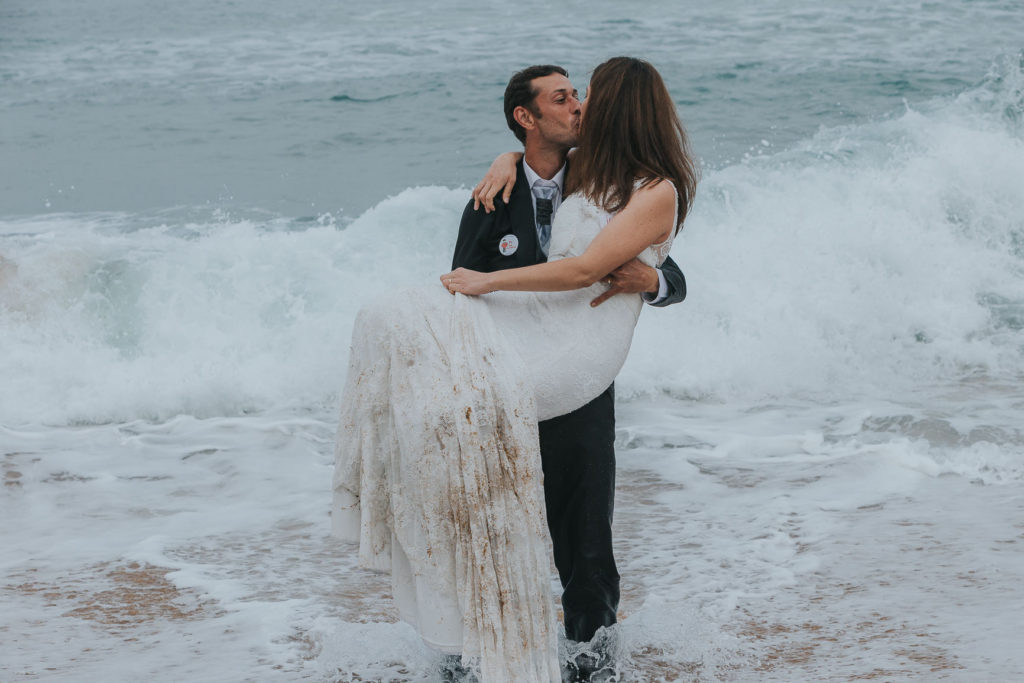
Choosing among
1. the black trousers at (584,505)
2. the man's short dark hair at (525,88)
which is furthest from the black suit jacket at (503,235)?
the black trousers at (584,505)

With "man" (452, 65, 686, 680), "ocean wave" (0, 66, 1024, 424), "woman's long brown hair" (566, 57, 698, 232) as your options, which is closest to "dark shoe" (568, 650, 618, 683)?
"man" (452, 65, 686, 680)

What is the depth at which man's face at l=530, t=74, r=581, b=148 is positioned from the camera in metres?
3.02

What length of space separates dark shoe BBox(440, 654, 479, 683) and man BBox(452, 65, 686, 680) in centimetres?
47

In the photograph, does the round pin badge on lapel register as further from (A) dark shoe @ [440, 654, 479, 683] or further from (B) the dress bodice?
(A) dark shoe @ [440, 654, 479, 683]

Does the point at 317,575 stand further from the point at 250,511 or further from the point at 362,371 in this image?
the point at 362,371

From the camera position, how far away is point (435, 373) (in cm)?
279

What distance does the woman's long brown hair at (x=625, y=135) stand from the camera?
288cm

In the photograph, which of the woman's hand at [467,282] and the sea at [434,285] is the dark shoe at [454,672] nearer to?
the sea at [434,285]

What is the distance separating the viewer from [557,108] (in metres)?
3.03

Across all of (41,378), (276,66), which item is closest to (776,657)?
(41,378)

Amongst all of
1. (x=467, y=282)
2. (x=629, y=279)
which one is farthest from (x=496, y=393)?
(x=629, y=279)

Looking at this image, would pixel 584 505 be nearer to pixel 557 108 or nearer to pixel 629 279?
pixel 629 279

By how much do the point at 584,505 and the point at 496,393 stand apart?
0.56 metres

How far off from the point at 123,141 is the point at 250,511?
1139 cm
